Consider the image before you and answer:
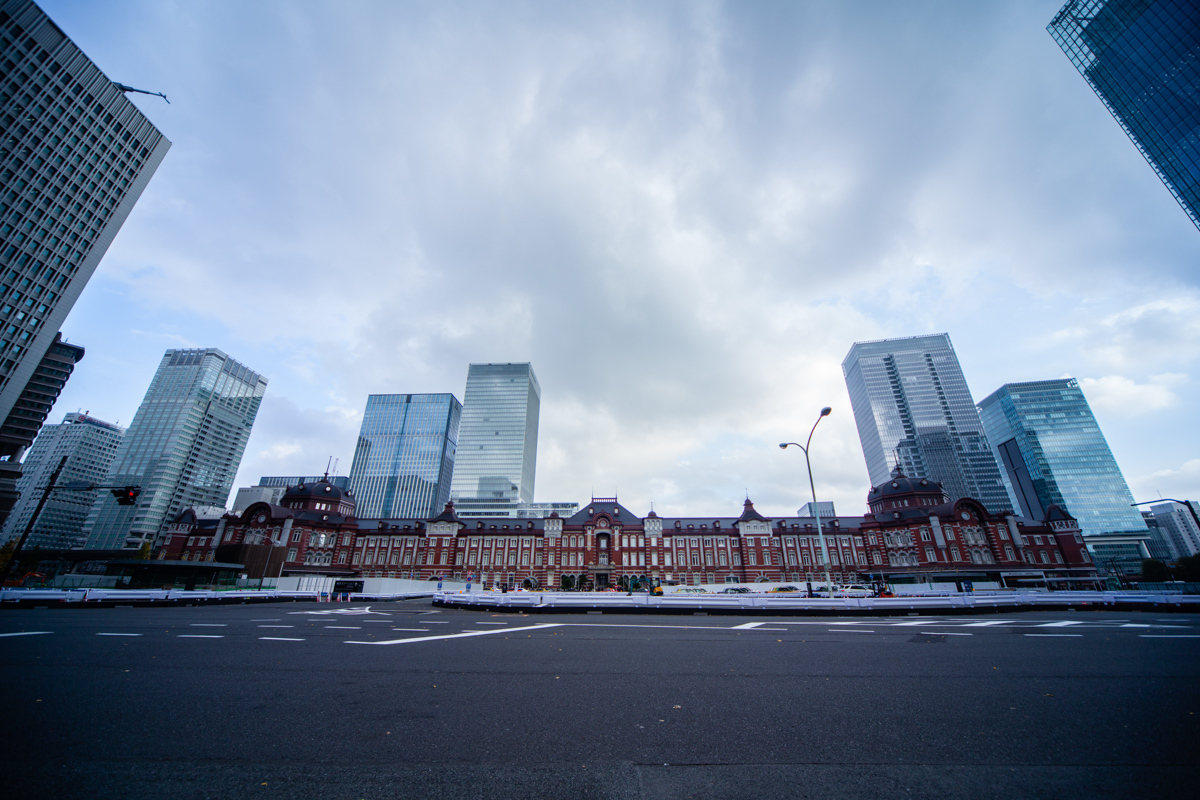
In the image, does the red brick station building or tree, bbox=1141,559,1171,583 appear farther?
tree, bbox=1141,559,1171,583

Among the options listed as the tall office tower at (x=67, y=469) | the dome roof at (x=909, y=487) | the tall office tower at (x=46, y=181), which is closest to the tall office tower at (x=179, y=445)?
the tall office tower at (x=67, y=469)

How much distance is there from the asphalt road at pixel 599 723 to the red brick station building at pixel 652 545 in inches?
2263

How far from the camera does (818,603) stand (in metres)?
20.7

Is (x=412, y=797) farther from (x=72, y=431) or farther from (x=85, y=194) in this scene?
(x=72, y=431)

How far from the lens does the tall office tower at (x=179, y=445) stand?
147 m

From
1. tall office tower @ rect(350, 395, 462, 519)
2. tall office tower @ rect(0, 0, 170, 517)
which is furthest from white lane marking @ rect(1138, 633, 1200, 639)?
tall office tower @ rect(350, 395, 462, 519)

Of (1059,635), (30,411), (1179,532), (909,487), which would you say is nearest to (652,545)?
(909,487)

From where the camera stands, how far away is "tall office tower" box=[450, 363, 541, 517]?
13862 centimetres

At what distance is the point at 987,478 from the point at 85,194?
20575 cm

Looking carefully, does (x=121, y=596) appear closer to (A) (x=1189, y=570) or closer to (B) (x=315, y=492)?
(B) (x=315, y=492)

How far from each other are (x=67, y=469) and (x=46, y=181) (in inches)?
6731

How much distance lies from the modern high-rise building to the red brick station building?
1789 inches

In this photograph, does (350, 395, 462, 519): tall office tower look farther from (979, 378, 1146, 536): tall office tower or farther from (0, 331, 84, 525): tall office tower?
(979, 378, 1146, 536): tall office tower

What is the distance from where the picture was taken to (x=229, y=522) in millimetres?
69562
